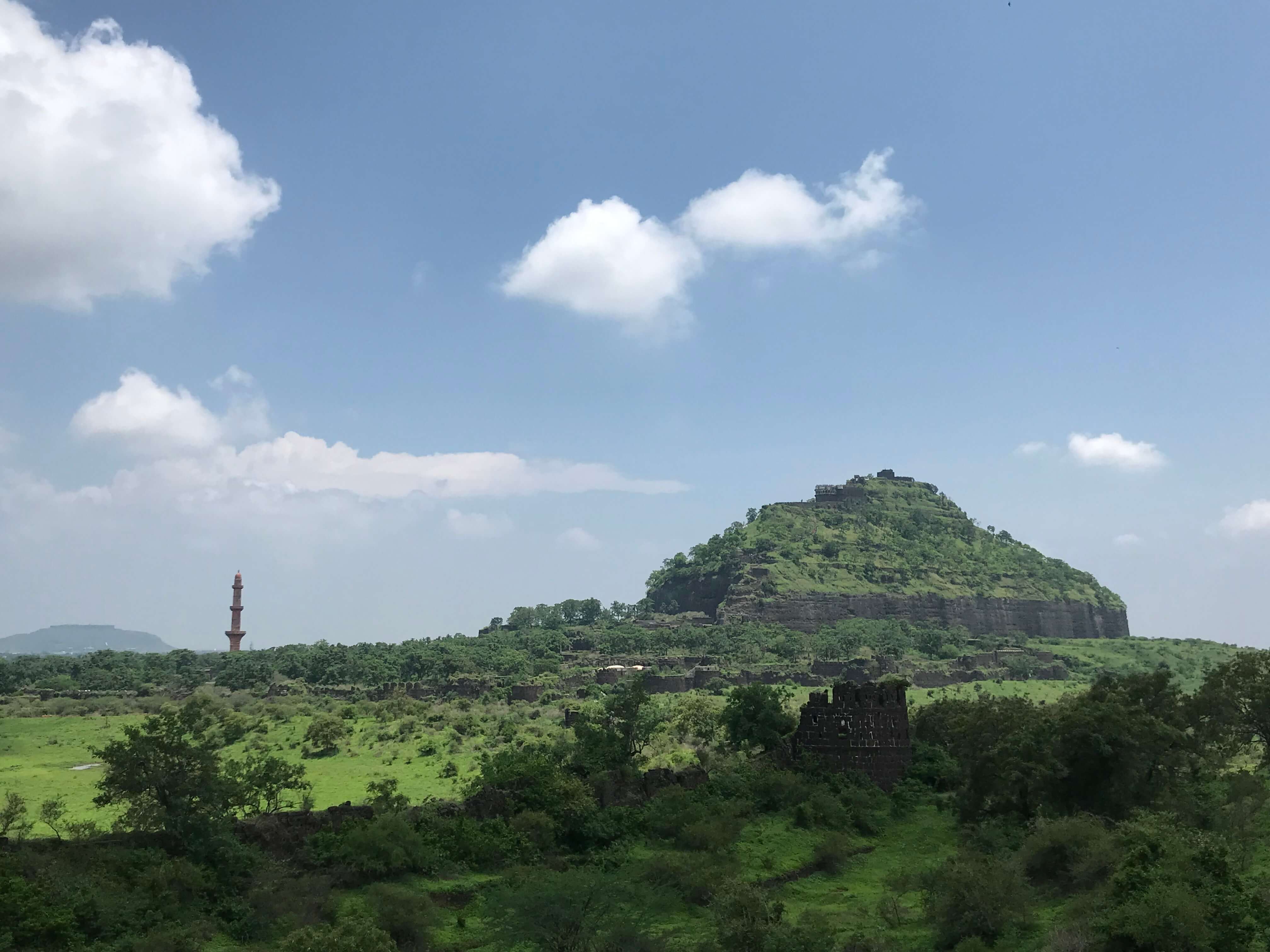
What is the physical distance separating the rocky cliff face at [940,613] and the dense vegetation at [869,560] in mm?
2013

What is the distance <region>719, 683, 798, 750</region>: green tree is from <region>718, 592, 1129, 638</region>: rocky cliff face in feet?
310

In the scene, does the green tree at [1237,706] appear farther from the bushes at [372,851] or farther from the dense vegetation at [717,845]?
the bushes at [372,851]

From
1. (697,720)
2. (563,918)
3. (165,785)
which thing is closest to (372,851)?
(165,785)

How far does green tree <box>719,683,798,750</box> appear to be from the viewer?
46625mm

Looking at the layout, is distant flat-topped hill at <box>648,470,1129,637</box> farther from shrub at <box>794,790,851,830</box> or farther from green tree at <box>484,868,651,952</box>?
green tree at <box>484,868,651,952</box>

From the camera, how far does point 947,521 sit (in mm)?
188500

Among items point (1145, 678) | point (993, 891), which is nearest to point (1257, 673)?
point (1145, 678)

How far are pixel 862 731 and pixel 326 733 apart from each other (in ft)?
116

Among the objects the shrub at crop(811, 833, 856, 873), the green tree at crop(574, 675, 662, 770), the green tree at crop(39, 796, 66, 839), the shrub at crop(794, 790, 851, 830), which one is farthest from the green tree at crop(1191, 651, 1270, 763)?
the green tree at crop(39, 796, 66, 839)

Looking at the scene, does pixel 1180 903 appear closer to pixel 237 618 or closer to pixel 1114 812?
pixel 1114 812

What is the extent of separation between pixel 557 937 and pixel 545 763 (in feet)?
39.4

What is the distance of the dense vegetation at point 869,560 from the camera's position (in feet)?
516

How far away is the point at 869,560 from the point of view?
164 metres

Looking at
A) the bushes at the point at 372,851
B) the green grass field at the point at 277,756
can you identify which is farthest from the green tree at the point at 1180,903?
the green grass field at the point at 277,756
